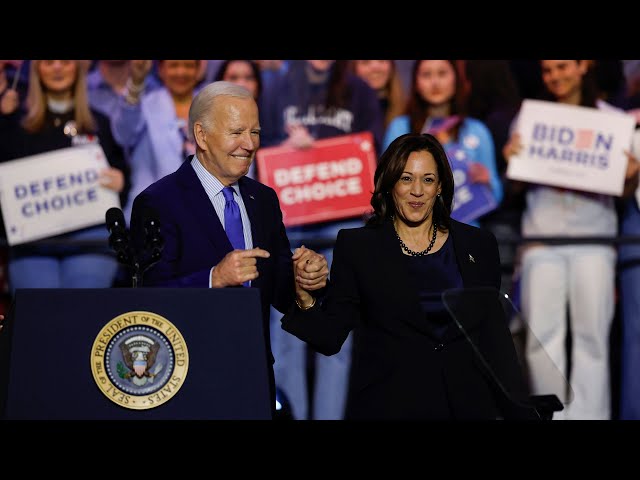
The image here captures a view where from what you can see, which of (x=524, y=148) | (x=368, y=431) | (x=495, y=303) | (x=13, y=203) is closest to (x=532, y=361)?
(x=495, y=303)

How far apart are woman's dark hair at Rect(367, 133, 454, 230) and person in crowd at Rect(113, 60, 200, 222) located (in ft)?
7.89

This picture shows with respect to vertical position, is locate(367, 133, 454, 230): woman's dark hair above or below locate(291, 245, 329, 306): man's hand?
above

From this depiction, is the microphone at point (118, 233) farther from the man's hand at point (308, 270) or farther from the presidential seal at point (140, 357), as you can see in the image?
the man's hand at point (308, 270)

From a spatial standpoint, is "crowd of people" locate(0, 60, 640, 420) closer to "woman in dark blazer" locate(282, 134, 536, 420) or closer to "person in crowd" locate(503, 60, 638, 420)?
"person in crowd" locate(503, 60, 638, 420)

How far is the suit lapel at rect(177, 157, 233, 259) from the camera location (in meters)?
2.83

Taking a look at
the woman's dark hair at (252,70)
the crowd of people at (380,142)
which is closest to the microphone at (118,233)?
the crowd of people at (380,142)

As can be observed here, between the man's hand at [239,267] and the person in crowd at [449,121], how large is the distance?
2732 mm

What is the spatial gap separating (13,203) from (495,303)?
333cm

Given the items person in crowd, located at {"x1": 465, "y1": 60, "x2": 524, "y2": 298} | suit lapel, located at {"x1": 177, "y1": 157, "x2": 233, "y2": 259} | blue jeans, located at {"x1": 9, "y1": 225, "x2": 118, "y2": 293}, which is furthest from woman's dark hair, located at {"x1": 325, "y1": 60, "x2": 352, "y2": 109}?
suit lapel, located at {"x1": 177, "y1": 157, "x2": 233, "y2": 259}

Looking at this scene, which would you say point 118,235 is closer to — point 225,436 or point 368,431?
point 225,436

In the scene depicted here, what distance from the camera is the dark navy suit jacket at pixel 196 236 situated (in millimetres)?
2783

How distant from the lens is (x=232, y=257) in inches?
98.6

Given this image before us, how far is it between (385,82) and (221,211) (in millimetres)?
2420

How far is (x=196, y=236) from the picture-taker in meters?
2.83
